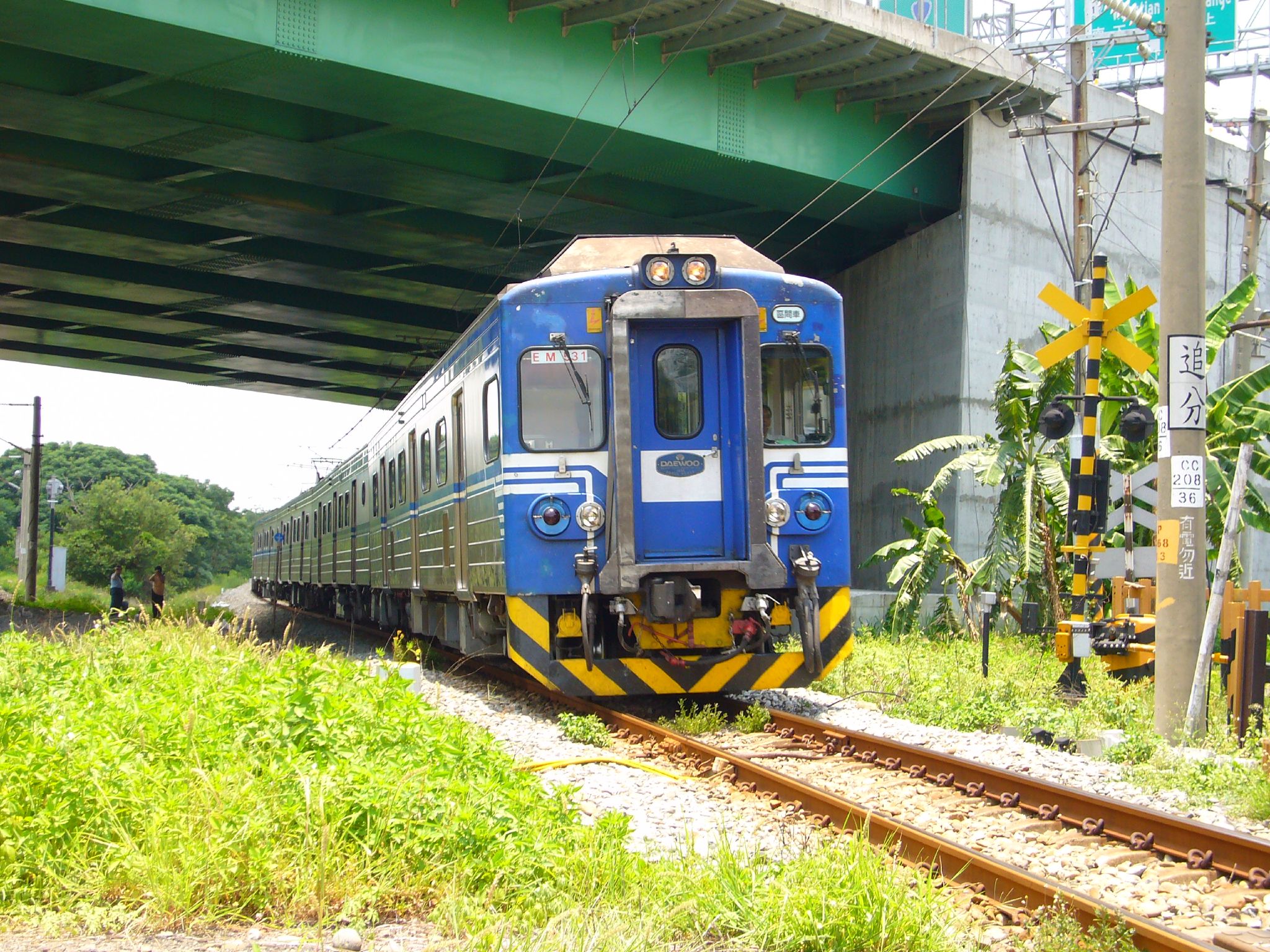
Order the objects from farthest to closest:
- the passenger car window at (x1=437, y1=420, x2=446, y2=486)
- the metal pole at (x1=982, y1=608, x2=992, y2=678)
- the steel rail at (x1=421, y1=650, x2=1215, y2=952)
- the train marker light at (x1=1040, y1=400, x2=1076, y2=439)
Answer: the passenger car window at (x1=437, y1=420, x2=446, y2=486)
the metal pole at (x1=982, y1=608, x2=992, y2=678)
the train marker light at (x1=1040, y1=400, x2=1076, y2=439)
the steel rail at (x1=421, y1=650, x2=1215, y2=952)

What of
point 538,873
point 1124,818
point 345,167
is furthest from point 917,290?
point 538,873

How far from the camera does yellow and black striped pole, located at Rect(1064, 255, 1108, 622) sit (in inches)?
430

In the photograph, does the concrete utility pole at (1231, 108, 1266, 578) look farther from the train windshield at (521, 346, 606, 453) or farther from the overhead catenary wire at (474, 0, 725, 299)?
the train windshield at (521, 346, 606, 453)

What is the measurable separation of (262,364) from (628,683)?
104ft

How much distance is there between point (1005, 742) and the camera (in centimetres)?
902

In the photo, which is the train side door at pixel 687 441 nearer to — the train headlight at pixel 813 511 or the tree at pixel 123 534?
the train headlight at pixel 813 511

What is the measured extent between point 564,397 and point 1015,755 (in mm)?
4225

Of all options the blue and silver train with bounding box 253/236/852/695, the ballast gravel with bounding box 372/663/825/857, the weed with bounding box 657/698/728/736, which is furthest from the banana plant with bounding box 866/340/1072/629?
the ballast gravel with bounding box 372/663/825/857

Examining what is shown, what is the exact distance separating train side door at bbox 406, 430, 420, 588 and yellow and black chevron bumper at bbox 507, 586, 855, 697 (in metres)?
5.14

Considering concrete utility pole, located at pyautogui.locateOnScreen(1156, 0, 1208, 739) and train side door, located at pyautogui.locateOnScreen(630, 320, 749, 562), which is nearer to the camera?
concrete utility pole, located at pyautogui.locateOnScreen(1156, 0, 1208, 739)

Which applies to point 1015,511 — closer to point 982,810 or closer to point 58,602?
point 982,810

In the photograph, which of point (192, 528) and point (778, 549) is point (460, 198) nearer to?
point (778, 549)

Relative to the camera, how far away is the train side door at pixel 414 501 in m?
15.1

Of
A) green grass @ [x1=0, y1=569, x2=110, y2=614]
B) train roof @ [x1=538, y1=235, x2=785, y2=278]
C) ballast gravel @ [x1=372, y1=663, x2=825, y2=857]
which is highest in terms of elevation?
train roof @ [x1=538, y1=235, x2=785, y2=278]
